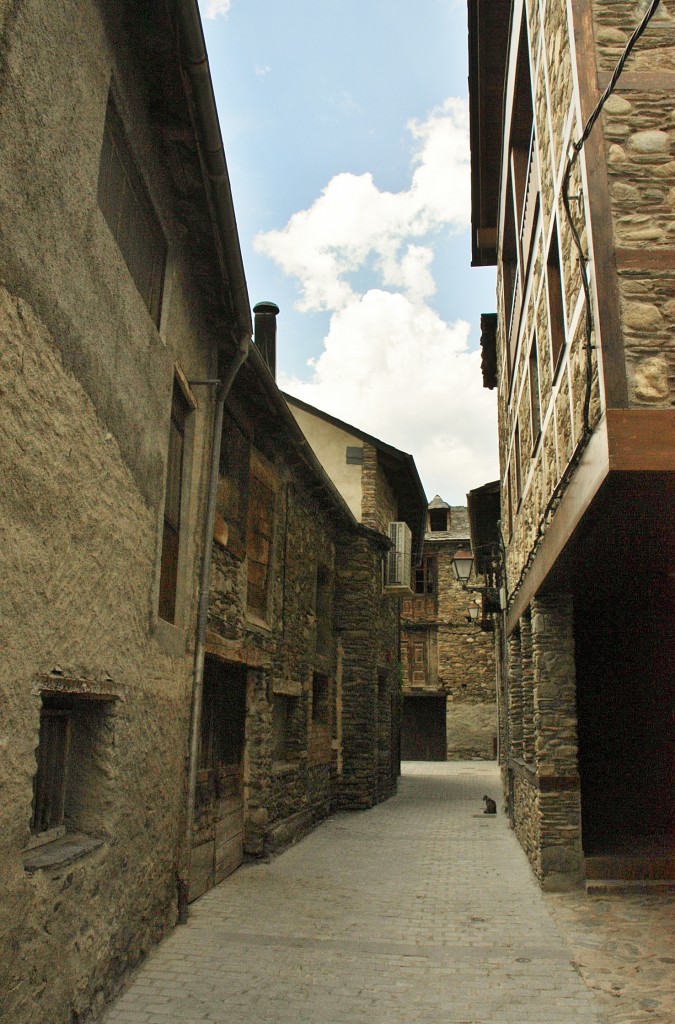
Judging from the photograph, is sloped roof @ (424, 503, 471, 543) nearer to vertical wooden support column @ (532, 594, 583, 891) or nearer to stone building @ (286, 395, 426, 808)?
stone building @ (286, 395, 426, 808)

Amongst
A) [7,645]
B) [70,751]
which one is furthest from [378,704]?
[7,645]

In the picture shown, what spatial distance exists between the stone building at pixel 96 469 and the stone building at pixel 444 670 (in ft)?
65.8

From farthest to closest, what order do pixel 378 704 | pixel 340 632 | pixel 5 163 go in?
pixel 378 704
pixel 340 632
pixel 5 163

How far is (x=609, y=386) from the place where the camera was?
4.12m

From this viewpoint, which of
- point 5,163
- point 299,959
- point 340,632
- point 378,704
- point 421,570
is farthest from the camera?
point 421,570

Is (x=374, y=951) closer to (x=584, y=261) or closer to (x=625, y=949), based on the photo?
(x=625, y=949)

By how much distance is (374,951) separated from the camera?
548cm

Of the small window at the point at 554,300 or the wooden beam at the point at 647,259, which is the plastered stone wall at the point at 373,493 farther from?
the wooden beam at the point at 647,259

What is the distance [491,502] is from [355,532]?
11.6 feet

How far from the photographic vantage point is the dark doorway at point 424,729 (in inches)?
1017

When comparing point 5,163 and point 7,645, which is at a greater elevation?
point 5,163

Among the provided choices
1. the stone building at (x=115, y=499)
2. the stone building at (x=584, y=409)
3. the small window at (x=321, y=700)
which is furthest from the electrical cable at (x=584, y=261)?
the small window at (x=321, y=700)

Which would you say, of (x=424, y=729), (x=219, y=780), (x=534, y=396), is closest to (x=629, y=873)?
(x=219, y=780)

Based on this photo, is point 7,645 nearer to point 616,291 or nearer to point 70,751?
point 70,751
